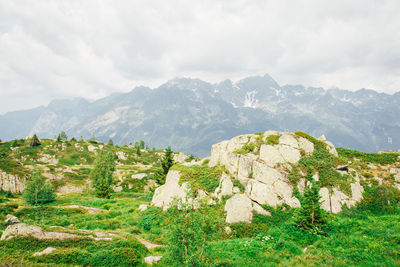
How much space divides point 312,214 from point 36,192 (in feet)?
149

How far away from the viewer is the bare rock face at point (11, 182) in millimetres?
50844

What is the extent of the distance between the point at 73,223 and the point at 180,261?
20.0m

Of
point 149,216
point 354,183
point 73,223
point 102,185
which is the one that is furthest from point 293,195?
point 102,185

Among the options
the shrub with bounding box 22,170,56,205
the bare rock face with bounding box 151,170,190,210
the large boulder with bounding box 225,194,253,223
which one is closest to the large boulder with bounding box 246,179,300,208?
the large boulder with bounding box 225,194,253,223

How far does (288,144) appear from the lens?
27.0 metres

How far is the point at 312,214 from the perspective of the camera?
16375 mm

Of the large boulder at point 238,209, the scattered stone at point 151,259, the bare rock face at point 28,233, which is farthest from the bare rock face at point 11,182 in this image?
the large boulder at point 238,209

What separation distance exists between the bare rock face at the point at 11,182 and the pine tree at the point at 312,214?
7161cm

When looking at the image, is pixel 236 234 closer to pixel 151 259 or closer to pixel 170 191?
pixel 151 259

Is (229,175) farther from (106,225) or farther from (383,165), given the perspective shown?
(383,165)

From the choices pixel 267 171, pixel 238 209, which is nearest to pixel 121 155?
pixel 267 171

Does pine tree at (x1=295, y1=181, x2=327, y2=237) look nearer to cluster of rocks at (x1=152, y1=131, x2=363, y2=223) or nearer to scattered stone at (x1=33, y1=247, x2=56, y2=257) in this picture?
cluster of rocks at (x1=152, y1=131, x2=363, y2=223)

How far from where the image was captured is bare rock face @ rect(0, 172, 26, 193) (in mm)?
50844

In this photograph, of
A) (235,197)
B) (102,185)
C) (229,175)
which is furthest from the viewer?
(102,185)
